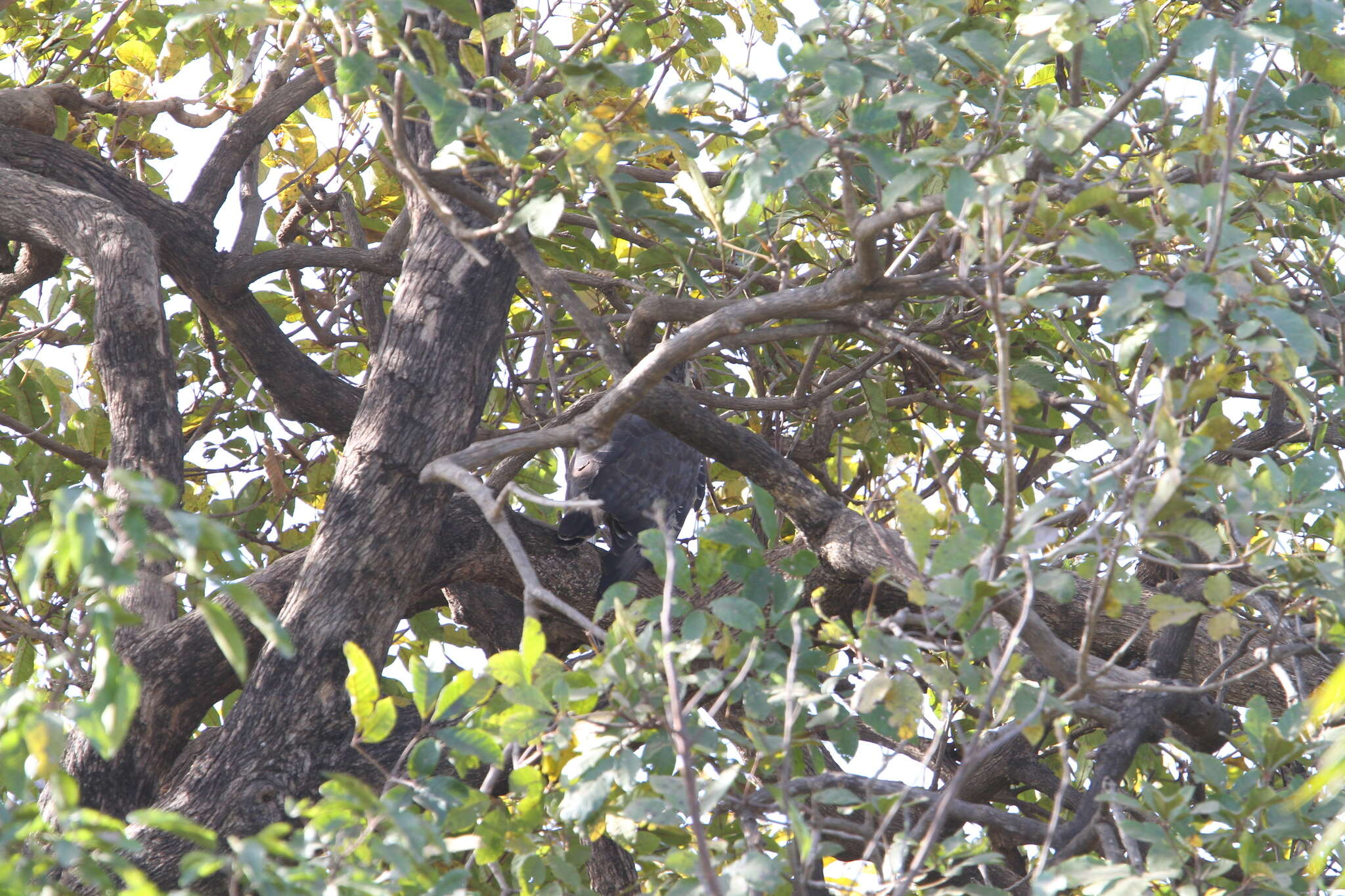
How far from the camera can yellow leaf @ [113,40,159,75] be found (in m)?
3.01

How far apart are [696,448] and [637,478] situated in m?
0.75

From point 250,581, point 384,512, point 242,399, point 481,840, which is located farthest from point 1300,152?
point 242,399

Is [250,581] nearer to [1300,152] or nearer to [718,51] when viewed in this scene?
[718,51]

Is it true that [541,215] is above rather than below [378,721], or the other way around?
above

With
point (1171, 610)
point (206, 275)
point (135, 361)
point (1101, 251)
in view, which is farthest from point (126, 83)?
point (1171, 610)

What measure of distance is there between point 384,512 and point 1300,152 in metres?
2.04

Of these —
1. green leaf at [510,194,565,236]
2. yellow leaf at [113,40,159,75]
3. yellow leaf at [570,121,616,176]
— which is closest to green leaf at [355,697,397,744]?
green leaf at [510,194,565,236]

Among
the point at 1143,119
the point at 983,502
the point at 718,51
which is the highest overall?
the point at 718,51

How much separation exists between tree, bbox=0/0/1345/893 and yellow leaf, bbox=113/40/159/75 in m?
0.05

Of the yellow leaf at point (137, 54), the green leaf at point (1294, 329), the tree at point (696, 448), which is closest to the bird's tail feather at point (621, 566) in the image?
the tree at point (696, 448)

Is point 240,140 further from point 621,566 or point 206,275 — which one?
point 621,566

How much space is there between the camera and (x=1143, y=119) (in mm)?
1969

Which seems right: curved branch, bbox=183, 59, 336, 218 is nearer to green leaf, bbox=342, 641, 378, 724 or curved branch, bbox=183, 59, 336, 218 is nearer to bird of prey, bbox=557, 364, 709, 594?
bird of prey, bbox=557, 364, 709, 594

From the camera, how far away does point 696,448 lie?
107 inches
